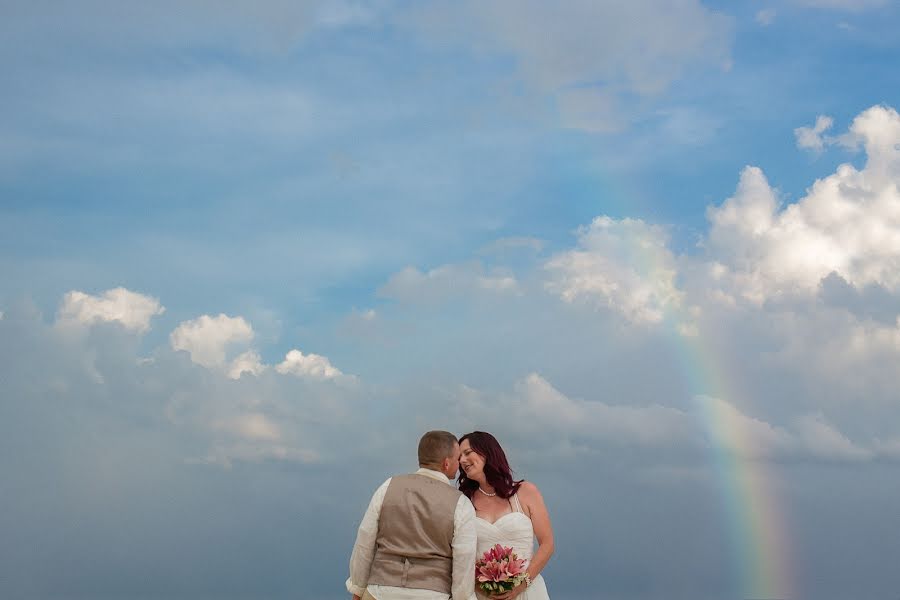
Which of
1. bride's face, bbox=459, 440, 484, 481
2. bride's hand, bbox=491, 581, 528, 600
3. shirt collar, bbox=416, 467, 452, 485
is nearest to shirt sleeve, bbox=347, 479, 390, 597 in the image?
shirt collar, bbox=416, 467, 452, 485

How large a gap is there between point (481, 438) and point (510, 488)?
2.73 ft

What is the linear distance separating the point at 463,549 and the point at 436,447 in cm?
104

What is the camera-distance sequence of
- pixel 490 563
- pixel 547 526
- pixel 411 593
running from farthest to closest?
1. pixel 547 526
2. pixel 490 563
3. pixel 411 593

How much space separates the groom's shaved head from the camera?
10492 millimetres

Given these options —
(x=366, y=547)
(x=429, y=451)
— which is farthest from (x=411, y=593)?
(x=429, y=451)

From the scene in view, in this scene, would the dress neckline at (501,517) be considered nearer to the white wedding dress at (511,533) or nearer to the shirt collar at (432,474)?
the white wedding dress at (511,533)

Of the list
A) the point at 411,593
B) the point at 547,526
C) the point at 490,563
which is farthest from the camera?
the point at 547,526

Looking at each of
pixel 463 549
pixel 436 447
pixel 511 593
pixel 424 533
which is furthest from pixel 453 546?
pixel 511 593

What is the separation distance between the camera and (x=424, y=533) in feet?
34.2

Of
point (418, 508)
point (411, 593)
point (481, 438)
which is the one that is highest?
point (481, 438)

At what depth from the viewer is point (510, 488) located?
41.0 ft

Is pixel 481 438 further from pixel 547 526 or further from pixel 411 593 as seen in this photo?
pixel 411 593

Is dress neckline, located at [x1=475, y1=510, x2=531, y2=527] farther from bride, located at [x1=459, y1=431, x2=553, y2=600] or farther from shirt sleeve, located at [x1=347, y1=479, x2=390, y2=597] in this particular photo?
shirt sleeve, located at [x1=347, y1=479, x2=390, y2=597]

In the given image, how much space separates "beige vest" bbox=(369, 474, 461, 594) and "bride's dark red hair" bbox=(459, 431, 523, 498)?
163cm
